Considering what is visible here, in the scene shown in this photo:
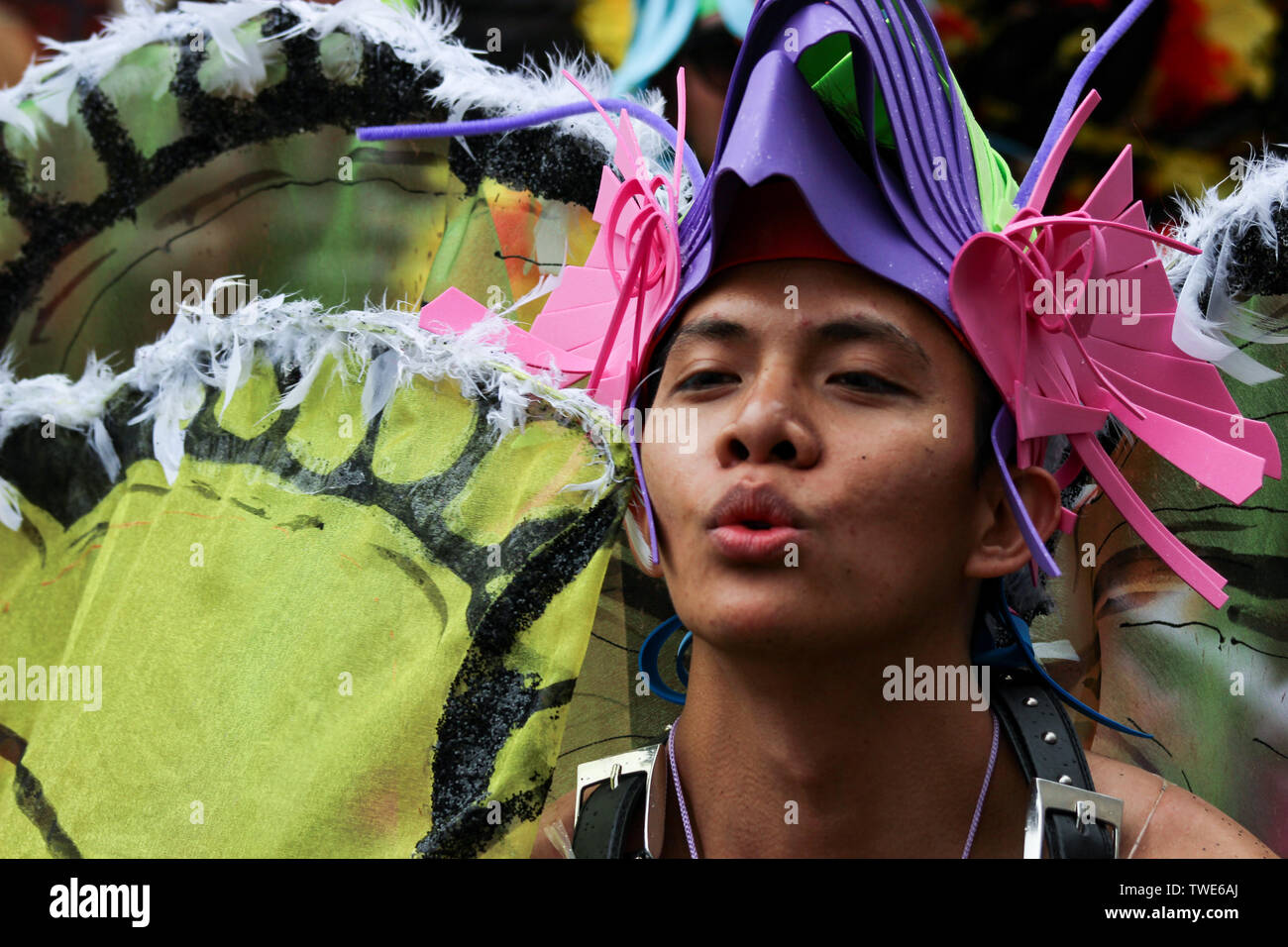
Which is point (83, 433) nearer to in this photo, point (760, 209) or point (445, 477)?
point (445, 477)

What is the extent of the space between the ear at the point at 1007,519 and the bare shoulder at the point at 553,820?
62 centimetres

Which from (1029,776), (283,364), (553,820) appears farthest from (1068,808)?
(283,364)

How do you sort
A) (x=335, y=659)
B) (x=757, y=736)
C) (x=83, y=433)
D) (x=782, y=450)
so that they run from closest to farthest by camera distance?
(x=782, y=450)
(x=757, y=736)
(x=335, y=659)
(x=83, y=433)

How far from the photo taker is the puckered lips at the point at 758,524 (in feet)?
4.29

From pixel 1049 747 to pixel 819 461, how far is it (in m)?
0.47

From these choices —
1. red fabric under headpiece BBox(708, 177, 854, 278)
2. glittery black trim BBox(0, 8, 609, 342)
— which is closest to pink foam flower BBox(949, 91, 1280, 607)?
red fabric under headpiece BBox(708, 177, 854, 278)

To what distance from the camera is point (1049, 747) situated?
148 centimetres

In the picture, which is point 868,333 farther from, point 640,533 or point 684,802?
point 684,802

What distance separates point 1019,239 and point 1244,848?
2.41 feet

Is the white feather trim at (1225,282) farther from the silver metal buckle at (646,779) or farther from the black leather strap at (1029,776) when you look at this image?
the silver metal buckle at (646,779)

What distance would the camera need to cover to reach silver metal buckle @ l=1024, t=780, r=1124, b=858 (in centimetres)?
141

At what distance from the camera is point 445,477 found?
5.31 feet

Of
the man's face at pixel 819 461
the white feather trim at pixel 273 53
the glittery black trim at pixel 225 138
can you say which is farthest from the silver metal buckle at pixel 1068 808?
the glittery black trim at pixel 225 138
